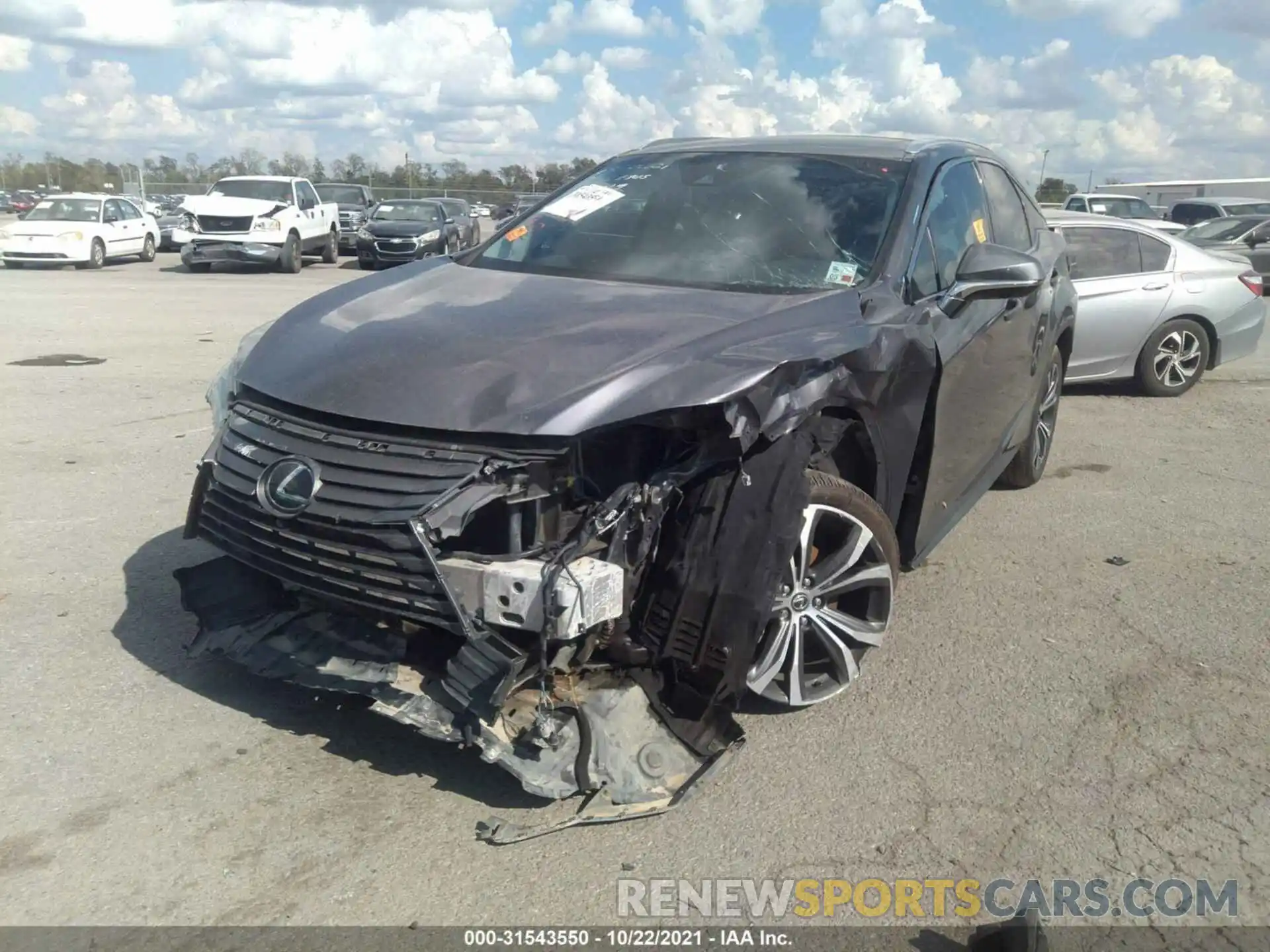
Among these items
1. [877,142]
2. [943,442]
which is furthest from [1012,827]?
[877,142]

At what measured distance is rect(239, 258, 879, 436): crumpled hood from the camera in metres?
3.07

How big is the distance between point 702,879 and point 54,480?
489 cm

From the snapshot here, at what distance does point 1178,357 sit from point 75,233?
20959 mm

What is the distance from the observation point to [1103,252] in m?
9.16

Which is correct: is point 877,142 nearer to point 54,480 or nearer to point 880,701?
point 880,701

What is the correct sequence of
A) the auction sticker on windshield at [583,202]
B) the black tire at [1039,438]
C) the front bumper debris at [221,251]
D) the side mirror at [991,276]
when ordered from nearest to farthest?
the side mirror at [991,276]
the auction sticker on windshield at [583,202]
the black tire at [1039,438]
the front bumper debris at [221,251]

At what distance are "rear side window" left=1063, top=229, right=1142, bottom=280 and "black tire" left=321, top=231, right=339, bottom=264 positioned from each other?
62.1ft

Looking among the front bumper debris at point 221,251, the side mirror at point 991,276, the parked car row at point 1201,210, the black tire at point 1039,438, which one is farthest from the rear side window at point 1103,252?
the front bumper debris at point 221,251

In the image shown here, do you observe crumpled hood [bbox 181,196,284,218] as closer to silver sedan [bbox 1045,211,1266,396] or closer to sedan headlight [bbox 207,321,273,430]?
silver sedan [bbox 1045,211,1266,396]

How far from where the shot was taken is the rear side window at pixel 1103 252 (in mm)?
9078

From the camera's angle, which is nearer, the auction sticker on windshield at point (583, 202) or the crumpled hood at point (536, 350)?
the crumpled hood at point (536, 350)

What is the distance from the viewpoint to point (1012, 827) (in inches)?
123

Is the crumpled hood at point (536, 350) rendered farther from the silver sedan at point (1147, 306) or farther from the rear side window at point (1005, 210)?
the silver sedan at point (1147, 306)

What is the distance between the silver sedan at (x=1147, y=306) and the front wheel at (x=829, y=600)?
6051 millimetres
